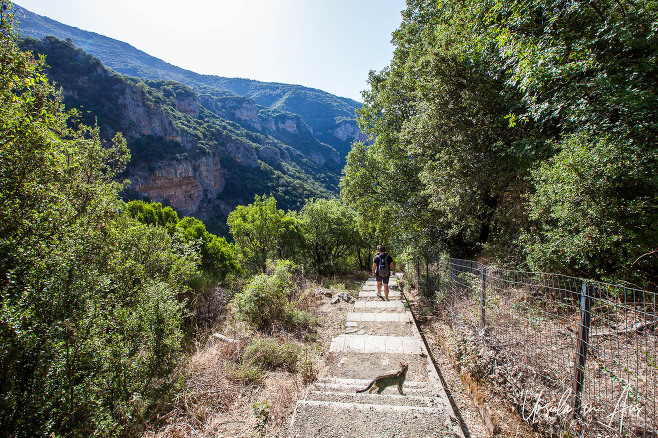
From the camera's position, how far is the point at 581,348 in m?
2.60

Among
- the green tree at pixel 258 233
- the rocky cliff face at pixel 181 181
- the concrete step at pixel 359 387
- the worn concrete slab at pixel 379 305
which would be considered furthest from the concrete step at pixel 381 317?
the rocky cliff face at pixel 181 181

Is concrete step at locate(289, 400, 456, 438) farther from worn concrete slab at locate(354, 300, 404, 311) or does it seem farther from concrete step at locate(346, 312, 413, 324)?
worn concrete slab at locate(354, 300, 404, 311)

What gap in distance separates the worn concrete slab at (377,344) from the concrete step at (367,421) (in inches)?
78.1

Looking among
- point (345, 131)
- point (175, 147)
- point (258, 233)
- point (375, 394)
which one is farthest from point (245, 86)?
point (375, 394)

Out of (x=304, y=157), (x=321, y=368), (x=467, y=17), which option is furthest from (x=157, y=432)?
(x=304, y=157)

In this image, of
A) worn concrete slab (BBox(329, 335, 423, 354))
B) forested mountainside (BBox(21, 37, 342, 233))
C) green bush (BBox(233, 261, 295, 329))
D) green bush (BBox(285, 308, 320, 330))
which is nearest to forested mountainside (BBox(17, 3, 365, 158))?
forested mountainside (BBox(21, 37, 342, 233))

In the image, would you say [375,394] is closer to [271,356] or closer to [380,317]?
[271,356]

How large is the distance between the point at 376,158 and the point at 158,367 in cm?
888

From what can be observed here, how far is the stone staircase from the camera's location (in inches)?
93.4

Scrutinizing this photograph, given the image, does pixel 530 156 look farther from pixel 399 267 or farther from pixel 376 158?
pixel 399 267

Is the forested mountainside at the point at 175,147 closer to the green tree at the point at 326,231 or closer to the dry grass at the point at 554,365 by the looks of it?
the green tree at the point at 326,231

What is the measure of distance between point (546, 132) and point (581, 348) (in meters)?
4.24

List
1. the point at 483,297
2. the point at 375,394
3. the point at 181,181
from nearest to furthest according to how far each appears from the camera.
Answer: the point at 375,394, the point at 483,297, the point at 181,181

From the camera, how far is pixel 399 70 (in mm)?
9172
